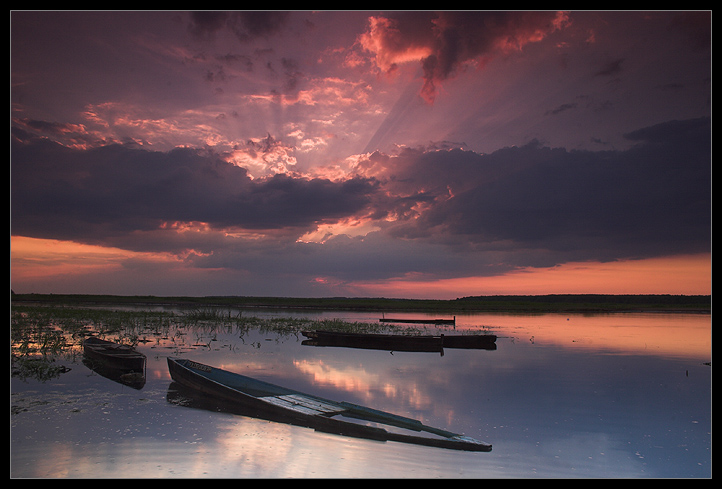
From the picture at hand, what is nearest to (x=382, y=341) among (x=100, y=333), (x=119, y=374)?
(x=119, y=374)

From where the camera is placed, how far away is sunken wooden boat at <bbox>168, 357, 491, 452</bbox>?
955 cm

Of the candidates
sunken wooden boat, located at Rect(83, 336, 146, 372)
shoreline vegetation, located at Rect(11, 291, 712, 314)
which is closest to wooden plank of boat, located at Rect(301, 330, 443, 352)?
sunken wooden boat, located at Rect(83, 336, 146, 372)

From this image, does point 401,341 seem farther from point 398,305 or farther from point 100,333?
point 398,305

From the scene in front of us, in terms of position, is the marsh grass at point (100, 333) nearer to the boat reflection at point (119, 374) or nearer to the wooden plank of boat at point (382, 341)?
the boat reflection at point (119, 374)

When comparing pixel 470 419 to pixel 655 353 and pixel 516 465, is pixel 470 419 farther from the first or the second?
pixel 655 353

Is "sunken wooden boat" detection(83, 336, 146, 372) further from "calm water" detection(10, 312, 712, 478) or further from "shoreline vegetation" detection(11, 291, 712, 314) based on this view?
"shoreline vegetation" detection(11, 291, 712, 314)

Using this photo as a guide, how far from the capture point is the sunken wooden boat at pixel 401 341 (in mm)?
26422

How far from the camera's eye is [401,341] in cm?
2677

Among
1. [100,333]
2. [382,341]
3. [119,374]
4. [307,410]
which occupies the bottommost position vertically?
[119,374]

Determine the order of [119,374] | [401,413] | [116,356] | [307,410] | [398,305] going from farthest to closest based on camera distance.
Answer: [398,305], [116,356], [119,374], [401,413], [307,410]

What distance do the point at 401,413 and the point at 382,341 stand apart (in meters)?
14.5

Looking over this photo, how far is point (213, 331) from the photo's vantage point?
3269cm
